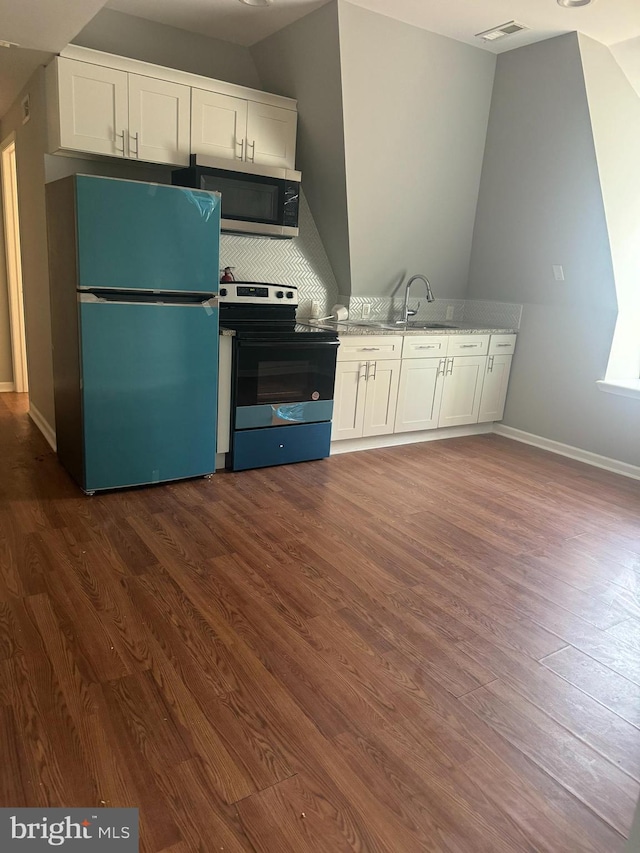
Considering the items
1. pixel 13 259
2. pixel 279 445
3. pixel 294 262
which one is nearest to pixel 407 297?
pixel 294 262

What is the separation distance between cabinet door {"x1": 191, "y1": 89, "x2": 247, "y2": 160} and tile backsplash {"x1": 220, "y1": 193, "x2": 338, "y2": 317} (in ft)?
1.87

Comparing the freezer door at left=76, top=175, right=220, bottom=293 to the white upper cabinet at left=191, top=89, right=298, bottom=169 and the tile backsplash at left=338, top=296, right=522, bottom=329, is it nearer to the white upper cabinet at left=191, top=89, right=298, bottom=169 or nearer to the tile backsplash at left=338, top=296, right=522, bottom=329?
the white upper cabinet at left=191, top=89, right=298, bottom=169

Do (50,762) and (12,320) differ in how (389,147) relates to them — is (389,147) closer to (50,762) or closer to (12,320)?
(12,320)

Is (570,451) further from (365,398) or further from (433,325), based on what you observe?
(365,398)

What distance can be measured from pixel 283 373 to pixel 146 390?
36.6 inches

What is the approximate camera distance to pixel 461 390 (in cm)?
493

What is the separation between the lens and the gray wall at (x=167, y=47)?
3.59m

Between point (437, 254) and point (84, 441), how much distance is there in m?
3.26

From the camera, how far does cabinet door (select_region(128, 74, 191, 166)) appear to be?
3463 millimetres

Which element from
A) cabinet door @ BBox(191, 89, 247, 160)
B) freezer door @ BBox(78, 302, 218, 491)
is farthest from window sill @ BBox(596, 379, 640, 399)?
cabinet door @ BBox(191, 89, 247, 160)

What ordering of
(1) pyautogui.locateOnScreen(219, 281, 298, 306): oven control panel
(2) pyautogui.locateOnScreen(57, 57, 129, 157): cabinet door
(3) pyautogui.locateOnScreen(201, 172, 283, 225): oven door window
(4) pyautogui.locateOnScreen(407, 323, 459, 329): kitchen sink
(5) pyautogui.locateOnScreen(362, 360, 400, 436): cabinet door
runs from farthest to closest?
(4) pyautogui.locateOnScreen(407, 323, 459, 329): kitchen sink
(5) pyautogui.locateOnScreen(362, 360, 400, 436): cabinet door
(1) pyautogui.locateOnScreen(219, 281, 298, 306): oven control panel
(3) pyautogui.locateOnScreen(201, 172, 283, 225): oven door window
(2) pyautogui.locateOnScreen(57, 57, 129, 157): cabinet door

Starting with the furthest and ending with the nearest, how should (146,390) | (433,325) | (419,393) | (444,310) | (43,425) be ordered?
(444,310)
(433,325)
(419,393)
(43,425)
(146,390)

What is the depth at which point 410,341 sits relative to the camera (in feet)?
14.6

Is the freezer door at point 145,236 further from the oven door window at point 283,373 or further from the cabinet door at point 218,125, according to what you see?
the cabinet door at point 218,125
